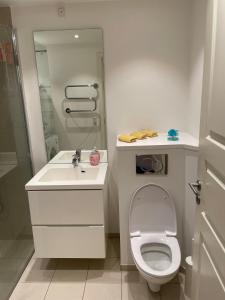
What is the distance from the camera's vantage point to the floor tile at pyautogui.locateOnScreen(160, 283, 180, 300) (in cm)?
177

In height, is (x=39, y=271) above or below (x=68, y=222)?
below

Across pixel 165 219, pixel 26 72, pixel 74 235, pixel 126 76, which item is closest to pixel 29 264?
pixel 74 235

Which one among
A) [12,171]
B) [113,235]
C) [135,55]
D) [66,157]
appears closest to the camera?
[135,55]

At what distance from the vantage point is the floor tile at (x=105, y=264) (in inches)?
81.9

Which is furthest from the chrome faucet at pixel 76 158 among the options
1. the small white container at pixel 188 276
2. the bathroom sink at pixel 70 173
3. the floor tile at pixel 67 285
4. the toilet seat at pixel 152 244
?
the small white container at pixel 188 276

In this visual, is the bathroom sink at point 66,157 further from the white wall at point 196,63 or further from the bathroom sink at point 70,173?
the white wall at point 196,63

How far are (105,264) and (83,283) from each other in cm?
27

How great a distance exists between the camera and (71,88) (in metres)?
2.15

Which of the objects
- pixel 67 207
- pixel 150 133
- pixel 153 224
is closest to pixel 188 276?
pixel 153 224

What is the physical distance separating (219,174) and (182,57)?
1350mm

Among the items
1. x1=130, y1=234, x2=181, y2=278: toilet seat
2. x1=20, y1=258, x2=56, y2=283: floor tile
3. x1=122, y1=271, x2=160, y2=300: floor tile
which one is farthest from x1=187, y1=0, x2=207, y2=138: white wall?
x1=20, y1=258, x2=56, y2=283: floor tile

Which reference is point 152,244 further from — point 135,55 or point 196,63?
point 135,55

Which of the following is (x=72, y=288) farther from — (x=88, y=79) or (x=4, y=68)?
(x=4, y=68)

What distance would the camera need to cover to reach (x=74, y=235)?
1857 mm
